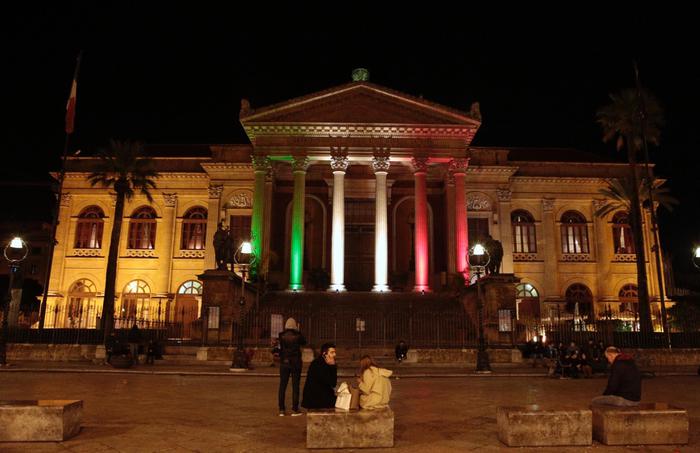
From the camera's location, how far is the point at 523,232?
37.4 m

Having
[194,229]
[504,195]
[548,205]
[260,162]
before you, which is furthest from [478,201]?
[194,229]

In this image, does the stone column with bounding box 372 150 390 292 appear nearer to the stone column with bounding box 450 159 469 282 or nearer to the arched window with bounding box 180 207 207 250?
the stone column with bounding box 450 159 469 282

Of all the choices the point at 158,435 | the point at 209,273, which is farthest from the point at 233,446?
the point at 209,273

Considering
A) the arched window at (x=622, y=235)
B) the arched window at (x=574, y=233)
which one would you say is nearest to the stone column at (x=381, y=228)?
the arched window at (x=574, y=233)

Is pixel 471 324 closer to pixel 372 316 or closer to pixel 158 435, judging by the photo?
pixel 372 316

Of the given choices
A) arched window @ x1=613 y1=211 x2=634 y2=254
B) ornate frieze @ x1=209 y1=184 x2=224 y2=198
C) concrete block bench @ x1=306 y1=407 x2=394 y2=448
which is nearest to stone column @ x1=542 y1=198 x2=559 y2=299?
arched window @ x1=613 y1=211 x2=634 y2=254

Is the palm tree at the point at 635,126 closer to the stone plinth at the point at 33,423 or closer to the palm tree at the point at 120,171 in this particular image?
the palm tree at the point at 120,171

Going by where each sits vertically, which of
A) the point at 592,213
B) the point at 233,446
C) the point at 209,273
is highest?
the point at 592,213

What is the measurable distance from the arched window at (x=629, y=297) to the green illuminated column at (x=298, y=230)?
2193cm

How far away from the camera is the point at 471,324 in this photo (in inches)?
942

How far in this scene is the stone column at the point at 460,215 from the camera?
3033 centimetres

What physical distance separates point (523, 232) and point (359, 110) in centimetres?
1473

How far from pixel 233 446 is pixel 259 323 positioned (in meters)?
17.0

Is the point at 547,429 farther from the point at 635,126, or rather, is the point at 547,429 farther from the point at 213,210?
the point at 213,210
